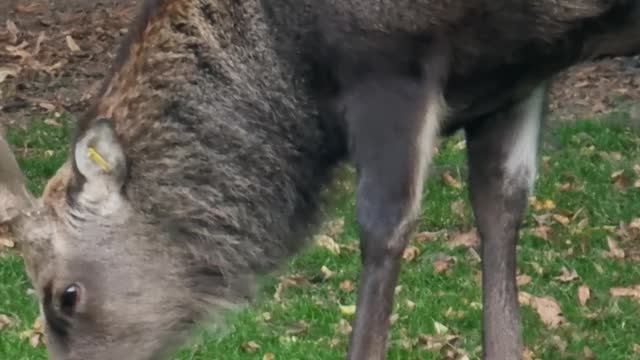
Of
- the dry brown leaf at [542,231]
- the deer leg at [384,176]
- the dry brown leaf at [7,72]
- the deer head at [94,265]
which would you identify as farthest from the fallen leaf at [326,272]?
the dry brown leaf at [7,72]

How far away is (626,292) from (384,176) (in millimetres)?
2709

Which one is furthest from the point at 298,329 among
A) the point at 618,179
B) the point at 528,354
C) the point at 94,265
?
the point at 618,179

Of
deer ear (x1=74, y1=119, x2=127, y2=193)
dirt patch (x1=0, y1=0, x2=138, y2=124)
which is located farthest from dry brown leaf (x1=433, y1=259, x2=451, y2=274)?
dirt patch (x1=0, y1=0, x2=138, y2=124)

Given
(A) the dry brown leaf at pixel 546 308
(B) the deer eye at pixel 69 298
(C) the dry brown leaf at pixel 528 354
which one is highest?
(A) the dry brown leaf at pixel 546 308

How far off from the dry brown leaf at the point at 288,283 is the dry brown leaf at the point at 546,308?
1.23m

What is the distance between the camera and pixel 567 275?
27.8 ft

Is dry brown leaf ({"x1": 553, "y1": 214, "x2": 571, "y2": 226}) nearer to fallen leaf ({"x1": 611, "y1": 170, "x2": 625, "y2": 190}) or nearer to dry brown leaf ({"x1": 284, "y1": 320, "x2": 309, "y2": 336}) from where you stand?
fallen leaf ({"x1": 611, "y1": 170, "x2": 625, "y2": 190})

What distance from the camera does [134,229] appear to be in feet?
20.2

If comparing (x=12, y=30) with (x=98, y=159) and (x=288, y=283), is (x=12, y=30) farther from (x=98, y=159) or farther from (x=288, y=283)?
(x=98, y=159)

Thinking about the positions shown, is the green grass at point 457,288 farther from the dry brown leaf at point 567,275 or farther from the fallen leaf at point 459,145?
the fallen leaf at point 459,145

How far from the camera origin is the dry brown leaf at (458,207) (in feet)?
32.0

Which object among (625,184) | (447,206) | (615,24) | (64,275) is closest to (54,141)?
(447,206)

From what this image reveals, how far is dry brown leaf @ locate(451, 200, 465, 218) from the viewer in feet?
32.0

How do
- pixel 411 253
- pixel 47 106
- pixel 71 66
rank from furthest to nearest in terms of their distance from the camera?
pixel 71 66 → pixel 47 106 → pixel 411 253
